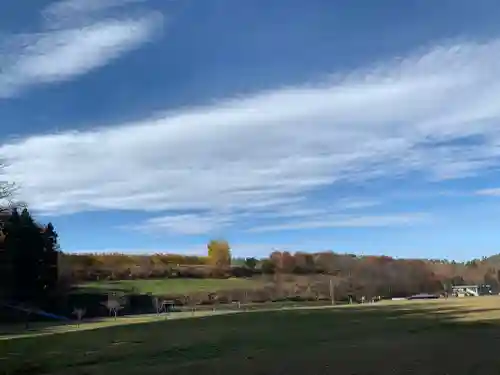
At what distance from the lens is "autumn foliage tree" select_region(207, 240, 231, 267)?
13788cm

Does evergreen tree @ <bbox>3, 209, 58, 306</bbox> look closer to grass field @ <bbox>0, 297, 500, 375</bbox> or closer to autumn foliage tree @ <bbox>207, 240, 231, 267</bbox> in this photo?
grass field @ <bbox>0, 297, 500, 375</bbox>

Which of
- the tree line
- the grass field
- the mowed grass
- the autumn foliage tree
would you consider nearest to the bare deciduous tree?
the mowed grass

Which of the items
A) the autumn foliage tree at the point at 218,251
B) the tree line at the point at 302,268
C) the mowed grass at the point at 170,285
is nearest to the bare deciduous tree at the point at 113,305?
the mowed grass at the point at 170,285

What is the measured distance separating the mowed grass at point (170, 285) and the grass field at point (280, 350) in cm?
6062

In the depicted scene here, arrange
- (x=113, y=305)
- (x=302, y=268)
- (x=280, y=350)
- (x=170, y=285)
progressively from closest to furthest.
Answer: (x=280, y=350) → (x=113, y=305) → (x=170, y=285) → (x=302, y=268)

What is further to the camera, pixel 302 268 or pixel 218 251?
pixel 218 251

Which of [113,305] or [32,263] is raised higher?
[32,263]

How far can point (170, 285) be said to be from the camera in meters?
96.9

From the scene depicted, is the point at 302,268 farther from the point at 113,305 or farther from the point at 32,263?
the point at 32,263

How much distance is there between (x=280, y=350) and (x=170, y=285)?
7782 cm

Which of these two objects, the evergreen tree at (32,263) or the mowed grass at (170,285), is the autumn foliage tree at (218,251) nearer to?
the mowed grass at (170,285)

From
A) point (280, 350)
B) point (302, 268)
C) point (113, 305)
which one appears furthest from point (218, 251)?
point (280, 350)

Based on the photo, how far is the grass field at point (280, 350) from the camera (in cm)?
1616

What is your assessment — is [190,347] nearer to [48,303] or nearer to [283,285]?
[48,303]
